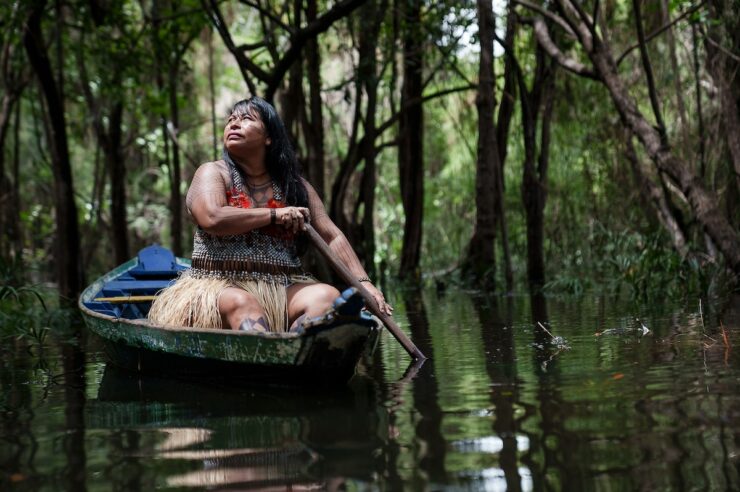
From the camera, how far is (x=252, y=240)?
4.59 m

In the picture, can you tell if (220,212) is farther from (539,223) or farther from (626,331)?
(539,223)

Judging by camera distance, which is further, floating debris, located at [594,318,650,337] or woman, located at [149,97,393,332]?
floating debris, located at [594,318,650,337]

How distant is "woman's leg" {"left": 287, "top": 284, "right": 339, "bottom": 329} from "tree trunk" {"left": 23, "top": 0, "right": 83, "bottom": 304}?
244 inches

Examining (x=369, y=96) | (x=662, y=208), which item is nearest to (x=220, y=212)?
(x=662, y=208)

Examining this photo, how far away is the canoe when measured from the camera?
3711mm

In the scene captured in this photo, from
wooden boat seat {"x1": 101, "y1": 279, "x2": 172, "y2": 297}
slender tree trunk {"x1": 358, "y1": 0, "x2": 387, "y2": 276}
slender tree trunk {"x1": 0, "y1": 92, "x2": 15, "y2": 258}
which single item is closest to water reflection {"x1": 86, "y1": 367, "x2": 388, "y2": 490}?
wooden boat seat {"x1": 101, "y1": 279, "x2": 172, "y2": 297}

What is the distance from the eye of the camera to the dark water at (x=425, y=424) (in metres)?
2.47

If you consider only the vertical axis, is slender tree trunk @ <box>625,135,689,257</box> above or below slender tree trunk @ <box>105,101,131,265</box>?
below

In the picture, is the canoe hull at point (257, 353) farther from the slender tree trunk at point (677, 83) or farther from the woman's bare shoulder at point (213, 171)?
the slender tree trunk at point (677, 83)

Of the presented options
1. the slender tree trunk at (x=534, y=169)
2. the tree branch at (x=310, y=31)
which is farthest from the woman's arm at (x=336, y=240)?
the slender tree trunk at (x=534, y=169)

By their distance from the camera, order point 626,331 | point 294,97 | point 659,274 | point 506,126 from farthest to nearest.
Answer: point 506,126 → point 294,97 → point 659,274 → point 626,331

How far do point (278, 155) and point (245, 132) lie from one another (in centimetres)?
21

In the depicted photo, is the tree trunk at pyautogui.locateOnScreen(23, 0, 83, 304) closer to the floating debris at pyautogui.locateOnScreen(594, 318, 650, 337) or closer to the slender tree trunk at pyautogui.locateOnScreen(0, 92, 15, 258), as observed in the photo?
→ the slender tree trunk at pyautogui.locateOnScreen(0, 92, 15, 258)

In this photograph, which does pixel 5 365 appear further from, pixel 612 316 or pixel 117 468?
pixel 612 316
